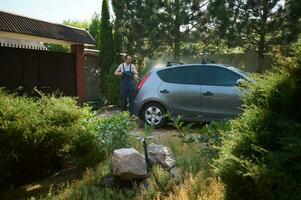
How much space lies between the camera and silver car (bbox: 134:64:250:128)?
9312mm

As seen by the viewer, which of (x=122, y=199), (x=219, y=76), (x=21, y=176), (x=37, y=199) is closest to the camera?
(x=122, y=199)

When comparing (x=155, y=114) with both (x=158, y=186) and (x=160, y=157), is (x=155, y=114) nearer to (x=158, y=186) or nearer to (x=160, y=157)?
(x=160, y=157)

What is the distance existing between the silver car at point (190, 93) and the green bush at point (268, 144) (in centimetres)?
619

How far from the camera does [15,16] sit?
35.7 ft

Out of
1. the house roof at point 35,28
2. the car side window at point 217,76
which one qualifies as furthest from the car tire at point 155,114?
the house roof at point 35,28

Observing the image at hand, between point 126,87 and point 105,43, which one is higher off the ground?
point 105,43

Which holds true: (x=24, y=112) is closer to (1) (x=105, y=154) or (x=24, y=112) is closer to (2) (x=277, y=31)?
(1) (x=105, y=154)

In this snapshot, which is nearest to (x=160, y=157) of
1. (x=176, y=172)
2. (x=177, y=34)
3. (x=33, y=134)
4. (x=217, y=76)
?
(x=176, y=172)

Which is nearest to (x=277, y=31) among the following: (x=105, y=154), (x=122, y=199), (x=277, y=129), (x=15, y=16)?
(x=15, y=16)

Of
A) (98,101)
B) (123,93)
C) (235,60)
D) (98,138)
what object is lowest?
(98,101)

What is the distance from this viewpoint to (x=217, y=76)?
9500 millimetres

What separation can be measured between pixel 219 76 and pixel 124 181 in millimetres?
5056

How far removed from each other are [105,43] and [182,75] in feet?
27.0

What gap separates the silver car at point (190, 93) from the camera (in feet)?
30.6
